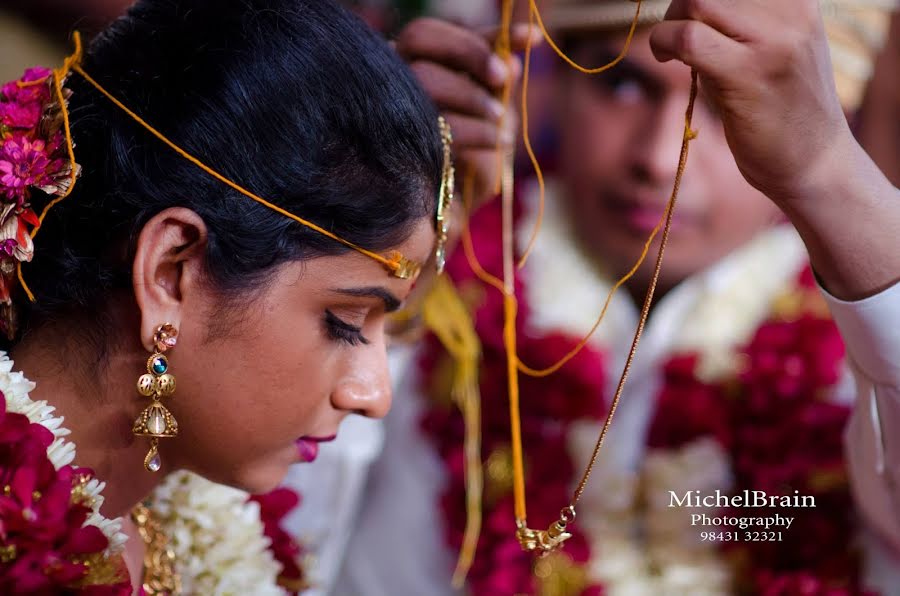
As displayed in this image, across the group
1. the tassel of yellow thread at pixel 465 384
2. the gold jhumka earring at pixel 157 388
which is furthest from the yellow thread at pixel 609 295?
the gold jhumka earring at pixel 157 388

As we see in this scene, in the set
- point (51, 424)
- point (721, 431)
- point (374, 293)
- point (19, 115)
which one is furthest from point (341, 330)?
point (721, 431)

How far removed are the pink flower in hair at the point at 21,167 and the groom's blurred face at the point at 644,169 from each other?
1202mm

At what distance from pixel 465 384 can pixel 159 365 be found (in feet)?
2.83

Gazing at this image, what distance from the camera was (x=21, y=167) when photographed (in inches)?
41.6

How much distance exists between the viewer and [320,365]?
1.13 metres

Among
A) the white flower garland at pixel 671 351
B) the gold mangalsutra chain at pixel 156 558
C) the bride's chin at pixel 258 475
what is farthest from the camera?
the white flower garland at pixel 671 351

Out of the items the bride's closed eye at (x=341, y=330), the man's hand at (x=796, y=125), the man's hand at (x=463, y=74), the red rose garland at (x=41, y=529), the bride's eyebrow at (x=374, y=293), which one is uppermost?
the man's hand at (x=463, y=74)

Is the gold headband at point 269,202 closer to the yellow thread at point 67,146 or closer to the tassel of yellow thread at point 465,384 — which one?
the yellow thread at point 67,146

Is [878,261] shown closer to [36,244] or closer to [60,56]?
[36,244]

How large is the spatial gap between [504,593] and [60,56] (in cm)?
162

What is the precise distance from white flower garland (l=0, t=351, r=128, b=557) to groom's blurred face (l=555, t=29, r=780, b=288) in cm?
124

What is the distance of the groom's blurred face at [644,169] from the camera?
186 centimetres

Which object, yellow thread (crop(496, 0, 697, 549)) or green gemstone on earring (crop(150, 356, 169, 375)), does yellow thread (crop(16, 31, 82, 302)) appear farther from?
yellow thread (crop(496, 0, 697, 549))

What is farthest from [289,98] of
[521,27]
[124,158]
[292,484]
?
[292,484]
